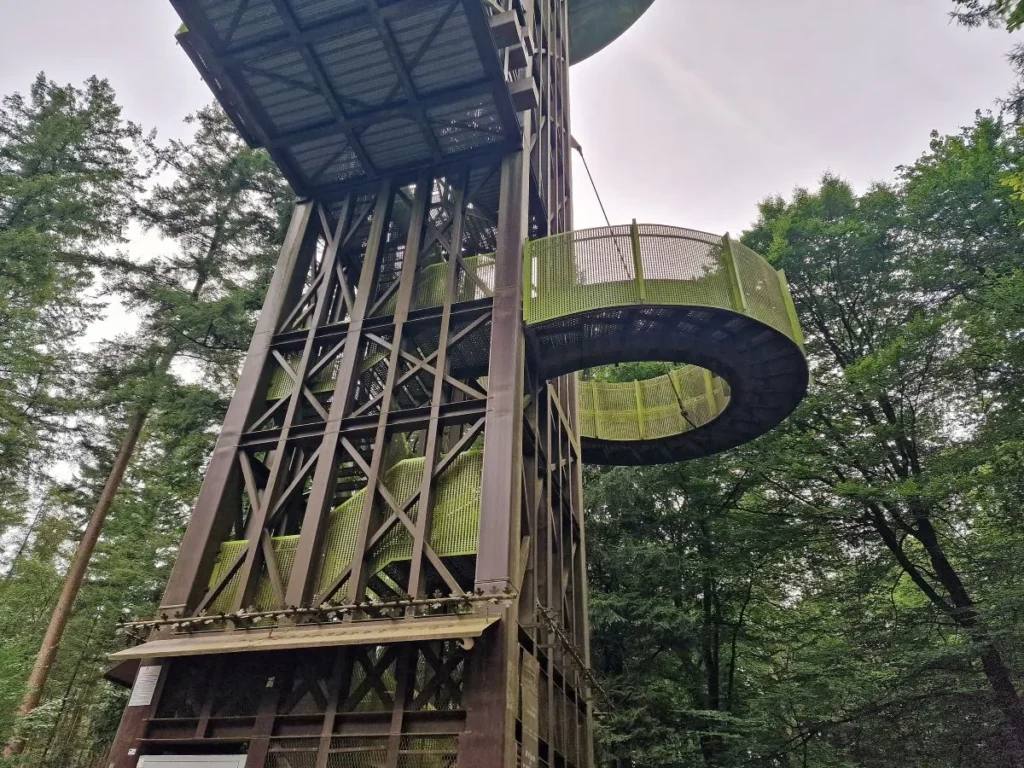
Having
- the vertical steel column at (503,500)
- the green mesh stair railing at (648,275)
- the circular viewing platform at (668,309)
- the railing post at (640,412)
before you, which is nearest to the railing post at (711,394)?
the circular viewing platform at (668,309)

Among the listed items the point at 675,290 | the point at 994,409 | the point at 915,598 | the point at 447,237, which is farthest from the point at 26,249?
the point at 915,598

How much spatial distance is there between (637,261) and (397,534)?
17.2ft

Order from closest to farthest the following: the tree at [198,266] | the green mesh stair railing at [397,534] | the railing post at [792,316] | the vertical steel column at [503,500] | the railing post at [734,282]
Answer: the vertical steel column at [503,500], the green mesh stair railing at [397,534], the railing post at [734,282], the railing post at [792,316], the tree at [198,266]

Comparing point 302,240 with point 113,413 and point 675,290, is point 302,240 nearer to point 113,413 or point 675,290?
point 675,290

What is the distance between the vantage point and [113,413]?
19953mm

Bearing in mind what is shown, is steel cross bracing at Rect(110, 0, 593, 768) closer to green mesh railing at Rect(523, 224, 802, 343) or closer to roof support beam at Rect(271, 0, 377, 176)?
roof support beam at Rect(271, 0, 377, 176)

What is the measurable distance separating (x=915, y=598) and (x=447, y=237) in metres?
19.5

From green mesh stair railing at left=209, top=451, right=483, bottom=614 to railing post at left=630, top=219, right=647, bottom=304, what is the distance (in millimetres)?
3349

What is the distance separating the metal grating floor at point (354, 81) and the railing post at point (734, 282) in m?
4.18

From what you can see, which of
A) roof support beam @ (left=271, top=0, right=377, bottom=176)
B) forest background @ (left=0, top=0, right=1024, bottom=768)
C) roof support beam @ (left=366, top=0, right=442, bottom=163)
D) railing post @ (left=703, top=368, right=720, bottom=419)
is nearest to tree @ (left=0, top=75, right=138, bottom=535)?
forest background @ (left=0, top=0, right=1024, bottom=768)

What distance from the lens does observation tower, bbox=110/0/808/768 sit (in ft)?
23.4

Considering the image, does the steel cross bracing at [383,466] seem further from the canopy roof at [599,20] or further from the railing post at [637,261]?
the canopy roof at [599,20]

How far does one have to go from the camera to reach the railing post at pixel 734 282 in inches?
370

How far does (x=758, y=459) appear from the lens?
52.5 ft
